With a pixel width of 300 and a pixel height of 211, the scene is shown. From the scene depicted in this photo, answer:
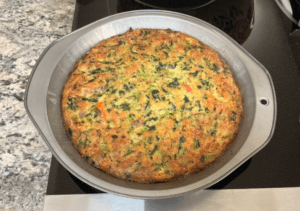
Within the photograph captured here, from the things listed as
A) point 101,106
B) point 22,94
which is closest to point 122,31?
point 101,106

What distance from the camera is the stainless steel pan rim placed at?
1.03 m

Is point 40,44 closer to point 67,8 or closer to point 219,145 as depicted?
point 67,8

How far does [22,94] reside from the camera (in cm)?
158

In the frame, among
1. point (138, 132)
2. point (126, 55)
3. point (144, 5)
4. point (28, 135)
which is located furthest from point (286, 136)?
point (28, 135)

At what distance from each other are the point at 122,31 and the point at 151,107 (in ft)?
2.07

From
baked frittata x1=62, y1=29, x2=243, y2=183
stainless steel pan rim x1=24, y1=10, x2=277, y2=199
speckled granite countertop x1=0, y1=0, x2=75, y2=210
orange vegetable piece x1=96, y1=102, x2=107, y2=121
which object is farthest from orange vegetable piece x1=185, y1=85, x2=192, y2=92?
speckled granite countertop x1=0, y1=0, x2=75, y2=210

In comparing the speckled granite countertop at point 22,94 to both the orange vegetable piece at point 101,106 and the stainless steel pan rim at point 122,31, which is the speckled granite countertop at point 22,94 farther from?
the orange vegetable piece at point 101,106

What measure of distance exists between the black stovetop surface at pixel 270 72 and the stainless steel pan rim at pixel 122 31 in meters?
0.17

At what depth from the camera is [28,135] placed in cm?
142

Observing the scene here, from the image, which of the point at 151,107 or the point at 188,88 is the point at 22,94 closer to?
the point at 151,107

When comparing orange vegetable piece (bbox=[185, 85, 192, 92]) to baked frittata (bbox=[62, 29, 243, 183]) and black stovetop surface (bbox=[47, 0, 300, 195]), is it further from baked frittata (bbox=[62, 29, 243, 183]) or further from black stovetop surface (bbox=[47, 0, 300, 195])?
black stovetop surface (bbox=[47, 0, 300, 195])

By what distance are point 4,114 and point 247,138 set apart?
1431mm

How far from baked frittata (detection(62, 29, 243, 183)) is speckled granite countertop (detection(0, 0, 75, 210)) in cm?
30

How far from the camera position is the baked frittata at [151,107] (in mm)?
1211
